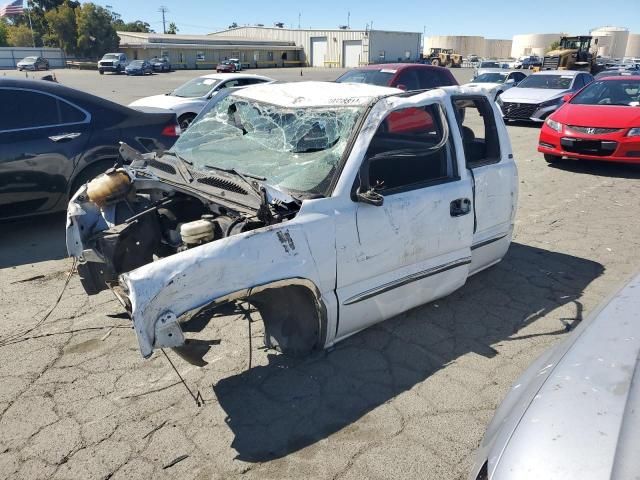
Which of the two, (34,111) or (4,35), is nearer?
(34,111)

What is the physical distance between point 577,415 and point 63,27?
258 feet

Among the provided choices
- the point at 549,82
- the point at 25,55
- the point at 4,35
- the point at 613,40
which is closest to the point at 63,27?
the point at 25,55

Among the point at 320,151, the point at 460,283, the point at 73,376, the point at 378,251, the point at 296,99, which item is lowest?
the point at 73,376

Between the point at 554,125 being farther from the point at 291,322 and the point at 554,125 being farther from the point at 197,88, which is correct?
the point at 291,322

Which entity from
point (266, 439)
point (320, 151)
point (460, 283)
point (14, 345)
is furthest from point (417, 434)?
point (14, 345)

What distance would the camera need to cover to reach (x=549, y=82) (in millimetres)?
15047

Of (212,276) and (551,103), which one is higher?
(212,276)

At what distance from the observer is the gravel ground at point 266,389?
2543 mm

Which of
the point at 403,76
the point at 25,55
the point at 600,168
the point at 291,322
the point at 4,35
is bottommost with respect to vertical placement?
the point at 600,168

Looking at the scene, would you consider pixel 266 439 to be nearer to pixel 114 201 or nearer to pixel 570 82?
pixel 114 201

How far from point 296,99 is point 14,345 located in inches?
101

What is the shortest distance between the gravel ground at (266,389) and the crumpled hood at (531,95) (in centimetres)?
1076

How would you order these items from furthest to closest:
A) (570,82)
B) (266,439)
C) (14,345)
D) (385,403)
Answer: (570,82)
(14,345)
(385,403)
(266,439)

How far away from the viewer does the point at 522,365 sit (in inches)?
131
